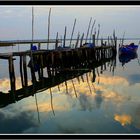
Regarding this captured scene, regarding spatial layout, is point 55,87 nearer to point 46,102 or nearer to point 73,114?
point 46,102

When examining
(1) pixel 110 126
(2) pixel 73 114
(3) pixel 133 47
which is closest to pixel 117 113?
(2) pixel 73 114

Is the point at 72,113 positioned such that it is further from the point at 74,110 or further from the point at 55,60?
the point at 55,60

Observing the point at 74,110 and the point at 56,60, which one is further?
the point at 56,60

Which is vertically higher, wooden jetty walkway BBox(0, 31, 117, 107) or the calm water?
the calm water

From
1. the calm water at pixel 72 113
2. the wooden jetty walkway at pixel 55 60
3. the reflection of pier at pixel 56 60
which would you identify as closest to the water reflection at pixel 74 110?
the calm water at pixel 72 113

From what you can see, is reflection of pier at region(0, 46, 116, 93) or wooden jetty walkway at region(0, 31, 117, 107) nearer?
wooden jetty walkway at region(0, 31, 117, 107)

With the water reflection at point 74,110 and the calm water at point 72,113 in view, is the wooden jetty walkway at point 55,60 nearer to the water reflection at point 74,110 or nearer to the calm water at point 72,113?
the water reflection at point 74,110

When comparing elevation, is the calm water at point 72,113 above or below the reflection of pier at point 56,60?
above

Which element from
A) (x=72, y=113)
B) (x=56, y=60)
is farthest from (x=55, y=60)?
(x=72, y=113)

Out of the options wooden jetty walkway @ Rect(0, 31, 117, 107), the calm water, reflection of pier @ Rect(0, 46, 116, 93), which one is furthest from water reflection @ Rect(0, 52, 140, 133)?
reflection of pier @ Rect(0, 46, 116, 93)

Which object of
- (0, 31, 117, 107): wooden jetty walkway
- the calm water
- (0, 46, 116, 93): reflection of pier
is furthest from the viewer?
(0, 46, 116, 93): reflection of pier

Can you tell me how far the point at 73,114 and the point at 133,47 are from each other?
2968cm

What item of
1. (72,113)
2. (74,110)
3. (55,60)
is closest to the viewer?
(72,113)

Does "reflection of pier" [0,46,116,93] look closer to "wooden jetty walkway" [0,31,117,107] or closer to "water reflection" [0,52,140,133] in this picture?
"wooden jetty walkway" [0,31,117,107]
